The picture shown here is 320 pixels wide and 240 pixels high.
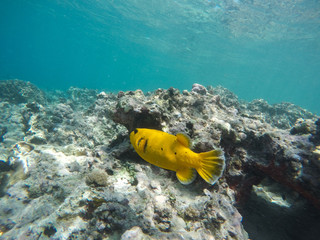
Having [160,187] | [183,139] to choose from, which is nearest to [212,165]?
[183,139]

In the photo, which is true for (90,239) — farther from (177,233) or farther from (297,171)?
(297,171)

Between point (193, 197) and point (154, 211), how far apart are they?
60 centimetres

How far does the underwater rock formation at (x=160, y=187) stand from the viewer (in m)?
2.08

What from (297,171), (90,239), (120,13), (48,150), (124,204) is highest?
(120,13)

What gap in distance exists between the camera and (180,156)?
1.65 m

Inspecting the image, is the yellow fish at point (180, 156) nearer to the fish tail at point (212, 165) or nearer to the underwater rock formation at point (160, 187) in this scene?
the fish tail at point (212, 165)

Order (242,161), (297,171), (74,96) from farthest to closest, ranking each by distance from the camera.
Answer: (74,96), (242,161), (297,171)

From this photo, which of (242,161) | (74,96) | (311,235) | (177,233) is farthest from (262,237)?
(74,96)

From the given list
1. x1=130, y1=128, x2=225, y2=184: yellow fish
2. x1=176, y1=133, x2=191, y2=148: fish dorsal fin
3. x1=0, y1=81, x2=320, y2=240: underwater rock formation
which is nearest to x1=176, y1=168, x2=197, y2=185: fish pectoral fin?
x1=130, y1=128, x2=225, y2=184: yellow fish

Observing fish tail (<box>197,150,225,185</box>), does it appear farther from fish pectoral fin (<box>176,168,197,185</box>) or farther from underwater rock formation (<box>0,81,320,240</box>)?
underwater rock formation (<box>0,81,320,240</box>)

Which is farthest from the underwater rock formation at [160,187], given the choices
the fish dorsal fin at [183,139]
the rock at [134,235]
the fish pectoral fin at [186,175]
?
the fish dorsal fin at [183,139]

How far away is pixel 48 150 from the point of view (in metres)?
3.82

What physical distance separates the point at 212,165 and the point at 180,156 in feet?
1.17

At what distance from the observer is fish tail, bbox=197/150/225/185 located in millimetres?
1691
